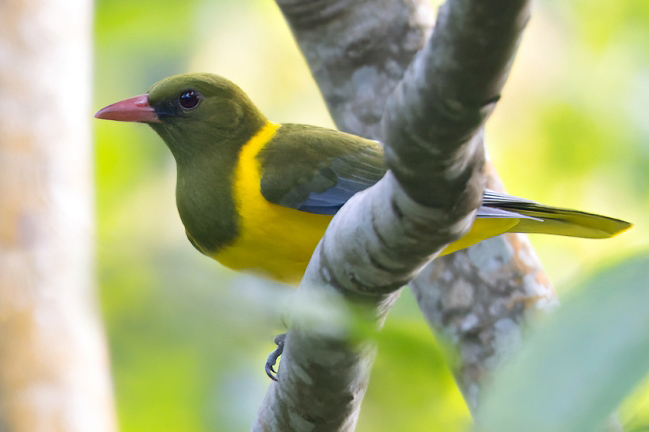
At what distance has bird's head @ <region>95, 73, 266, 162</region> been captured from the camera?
7.86ft

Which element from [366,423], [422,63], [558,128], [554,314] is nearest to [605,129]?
[558,128]

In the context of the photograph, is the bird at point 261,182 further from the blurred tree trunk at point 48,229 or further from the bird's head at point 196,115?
the blurred tree trunk at point 48,229

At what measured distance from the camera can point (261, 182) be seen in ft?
7.12

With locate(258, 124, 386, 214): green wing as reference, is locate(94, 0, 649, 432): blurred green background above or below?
above

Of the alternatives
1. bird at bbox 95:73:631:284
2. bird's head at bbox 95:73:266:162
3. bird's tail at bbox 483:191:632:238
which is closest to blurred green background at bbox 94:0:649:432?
bird's tail at bbox 483:191:632:238

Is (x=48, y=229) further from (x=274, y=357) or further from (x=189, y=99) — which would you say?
(x=189, y=99)

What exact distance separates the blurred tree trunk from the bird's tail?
4.03ft

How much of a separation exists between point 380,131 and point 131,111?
0.95 m

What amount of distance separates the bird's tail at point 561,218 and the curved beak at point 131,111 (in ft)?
3.94

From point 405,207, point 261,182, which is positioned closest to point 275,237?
point 261,182

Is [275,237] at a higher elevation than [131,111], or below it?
below

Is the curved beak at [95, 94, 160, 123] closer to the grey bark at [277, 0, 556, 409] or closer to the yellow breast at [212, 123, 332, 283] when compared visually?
the yellow breast at [212, 123, 332, 283]

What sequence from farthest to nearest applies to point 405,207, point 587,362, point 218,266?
point 405,207, point 218,266, point 587,362

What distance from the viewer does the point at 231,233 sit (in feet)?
7.02
